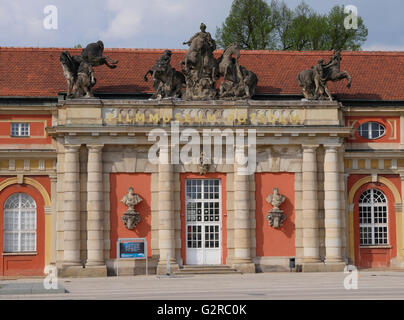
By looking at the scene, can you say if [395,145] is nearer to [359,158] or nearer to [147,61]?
[359,158]

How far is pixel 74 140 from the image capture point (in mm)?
43500

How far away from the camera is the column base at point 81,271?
42625mm

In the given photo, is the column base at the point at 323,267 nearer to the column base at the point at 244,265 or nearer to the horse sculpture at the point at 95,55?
the column base at the point at 244,265

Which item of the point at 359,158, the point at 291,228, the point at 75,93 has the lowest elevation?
the point at 291,228

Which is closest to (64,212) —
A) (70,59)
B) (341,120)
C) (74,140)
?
(74,140)

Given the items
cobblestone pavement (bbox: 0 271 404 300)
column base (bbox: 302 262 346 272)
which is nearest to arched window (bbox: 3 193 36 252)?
cobblestone pavement (bbox: 0 271 404 300)

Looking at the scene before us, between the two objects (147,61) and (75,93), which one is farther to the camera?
(147,61)

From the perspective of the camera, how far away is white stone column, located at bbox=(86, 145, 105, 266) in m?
43.1

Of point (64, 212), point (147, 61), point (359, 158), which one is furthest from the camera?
point (147, 61)

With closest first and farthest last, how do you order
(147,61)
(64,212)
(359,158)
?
(64,212) → (359,158) → (147,61)

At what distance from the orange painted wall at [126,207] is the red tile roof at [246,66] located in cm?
470

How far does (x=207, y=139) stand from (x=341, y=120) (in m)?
6.75

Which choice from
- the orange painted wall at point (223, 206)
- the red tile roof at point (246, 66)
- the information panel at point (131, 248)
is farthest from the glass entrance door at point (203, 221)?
the red tile roof at point (246, 66)

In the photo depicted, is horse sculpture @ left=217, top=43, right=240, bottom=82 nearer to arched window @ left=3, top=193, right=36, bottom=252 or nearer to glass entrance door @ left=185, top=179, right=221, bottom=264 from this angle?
glass entrance door @ left=185, top=179, right=221, bottom=264
